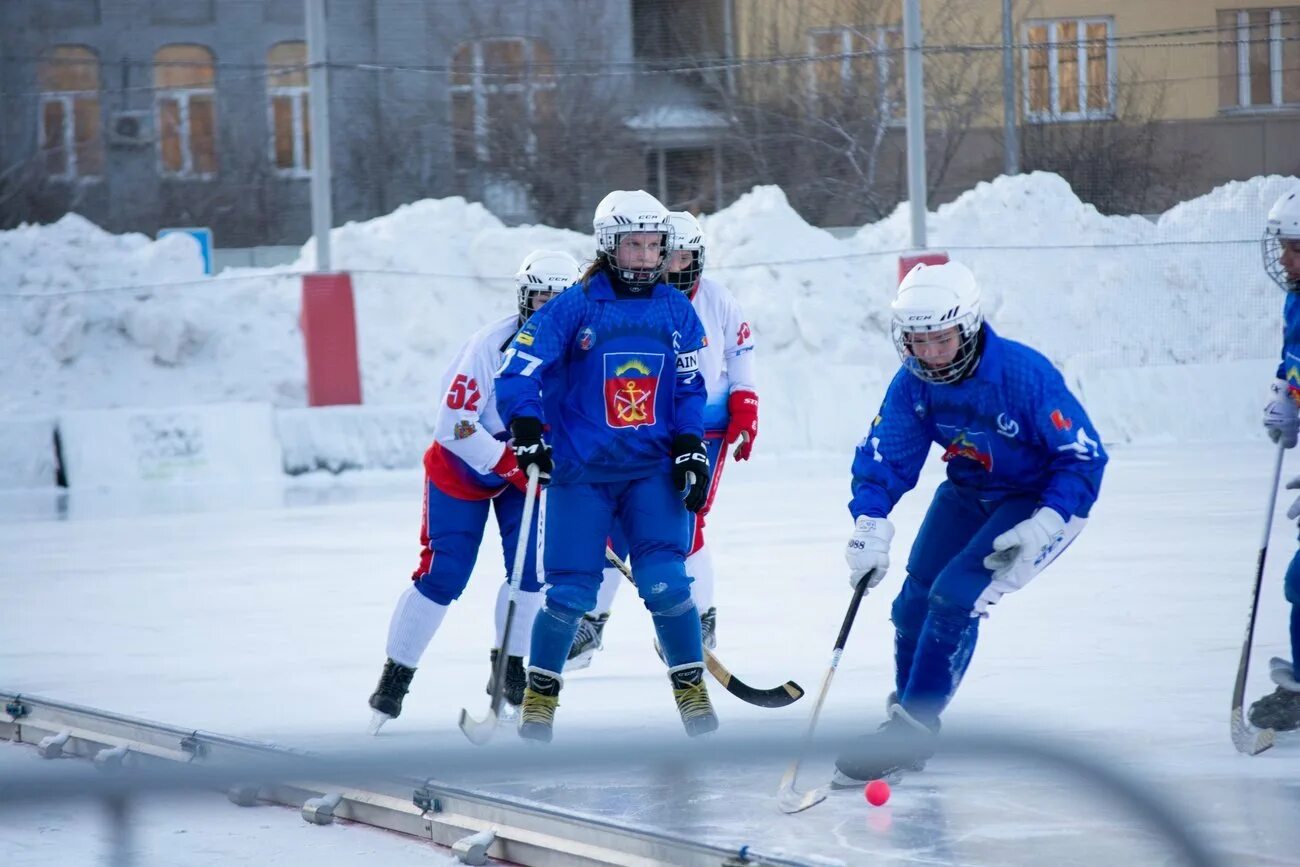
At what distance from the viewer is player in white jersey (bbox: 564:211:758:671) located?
5.42 meters

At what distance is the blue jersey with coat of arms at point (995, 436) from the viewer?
3.97m

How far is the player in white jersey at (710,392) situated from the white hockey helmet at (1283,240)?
160 centimetres

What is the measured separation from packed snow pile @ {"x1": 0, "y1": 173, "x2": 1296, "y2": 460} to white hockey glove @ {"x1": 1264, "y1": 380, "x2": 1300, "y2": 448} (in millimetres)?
9652

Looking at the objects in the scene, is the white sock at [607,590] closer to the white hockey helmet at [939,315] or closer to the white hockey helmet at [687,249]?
the white hockey helmet at [687,249]

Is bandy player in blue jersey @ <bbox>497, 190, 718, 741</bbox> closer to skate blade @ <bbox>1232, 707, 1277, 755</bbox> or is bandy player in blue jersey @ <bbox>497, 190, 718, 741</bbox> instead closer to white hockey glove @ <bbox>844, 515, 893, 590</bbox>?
white hockey glove @ <bbox>844, 515, 893, 590</bbox>

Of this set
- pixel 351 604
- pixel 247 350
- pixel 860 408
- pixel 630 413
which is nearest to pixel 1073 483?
pixel 630 413

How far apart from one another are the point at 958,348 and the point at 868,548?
0.50 metres

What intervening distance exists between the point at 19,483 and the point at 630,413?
9165mm

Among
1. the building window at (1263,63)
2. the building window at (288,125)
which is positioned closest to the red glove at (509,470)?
the building window at (1263,63)

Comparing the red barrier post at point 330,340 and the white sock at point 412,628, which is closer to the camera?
the white sock at point 412,628

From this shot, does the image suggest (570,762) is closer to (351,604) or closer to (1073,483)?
(1073,483)

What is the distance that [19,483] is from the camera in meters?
12.5

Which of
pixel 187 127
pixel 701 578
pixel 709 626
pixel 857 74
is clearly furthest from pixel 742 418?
pixel 187 127

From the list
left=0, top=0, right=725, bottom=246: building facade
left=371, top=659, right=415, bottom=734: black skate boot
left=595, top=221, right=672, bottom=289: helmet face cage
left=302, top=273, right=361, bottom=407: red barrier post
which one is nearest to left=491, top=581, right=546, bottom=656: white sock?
left=371, top=659, right=415, bottom=734: black skate boot
